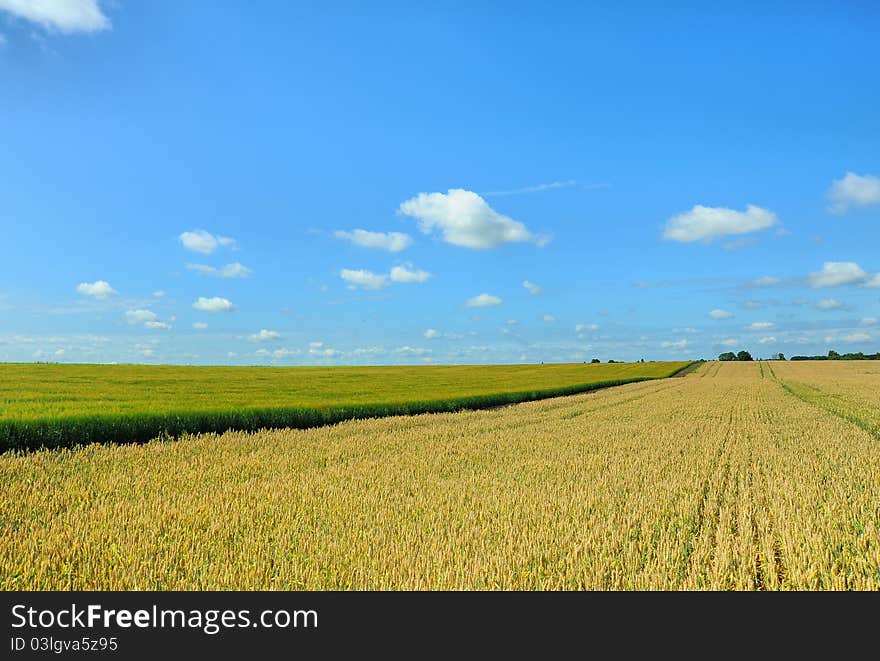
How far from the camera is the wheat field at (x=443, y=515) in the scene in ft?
18.1

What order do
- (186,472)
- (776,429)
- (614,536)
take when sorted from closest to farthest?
(614,536) → (186,472) → (776,429)

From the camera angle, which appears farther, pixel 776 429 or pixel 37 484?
pixel 776 429

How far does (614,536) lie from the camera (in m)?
6.59

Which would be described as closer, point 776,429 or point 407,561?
point 407,561

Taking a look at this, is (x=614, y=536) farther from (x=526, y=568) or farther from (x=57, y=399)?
(x=57, y=399)

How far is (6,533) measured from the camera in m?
6.89

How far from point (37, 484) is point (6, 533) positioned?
294 centimetres

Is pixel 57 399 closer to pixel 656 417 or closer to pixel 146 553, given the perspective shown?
pixel 146 553

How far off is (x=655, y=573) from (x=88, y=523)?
6.57 m

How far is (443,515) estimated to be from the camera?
7.45 metres

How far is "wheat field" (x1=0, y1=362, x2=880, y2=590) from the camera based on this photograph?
5523 millimetres
